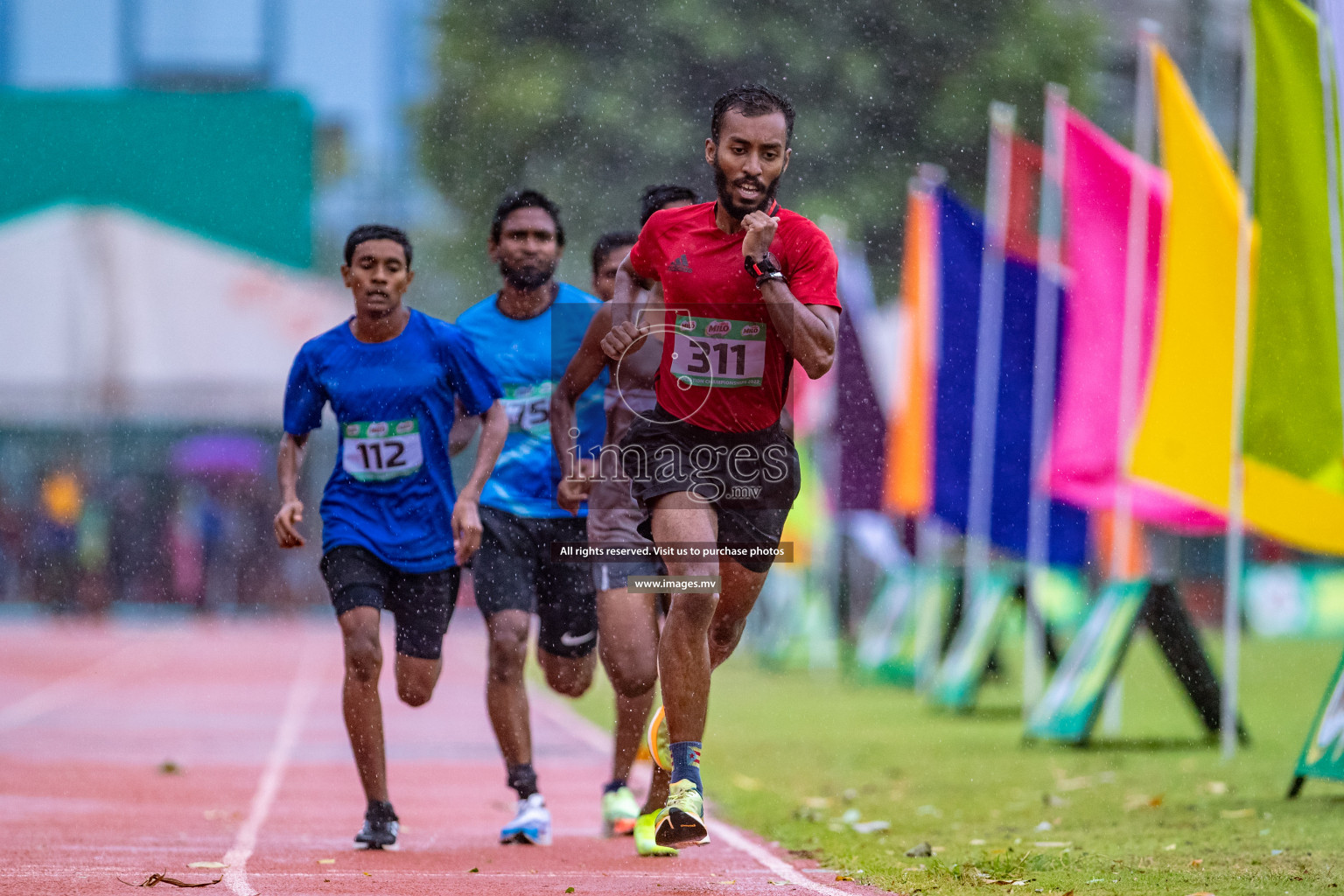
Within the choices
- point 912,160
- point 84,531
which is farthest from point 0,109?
point 912,160

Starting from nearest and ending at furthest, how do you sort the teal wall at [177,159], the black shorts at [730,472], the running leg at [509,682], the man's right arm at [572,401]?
1. the black shorts at [730,472]
2. the man's right arm at [572,401]
3. the running leg at [509,682]
4. the teal wall at [177,159]

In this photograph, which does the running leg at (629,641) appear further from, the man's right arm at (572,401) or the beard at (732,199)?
the beard at (732,199)

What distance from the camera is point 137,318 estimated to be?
31094mm

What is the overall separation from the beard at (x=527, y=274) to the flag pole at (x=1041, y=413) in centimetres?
760

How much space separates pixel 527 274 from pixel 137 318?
79.5 feet

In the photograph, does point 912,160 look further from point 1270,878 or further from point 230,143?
point 1270,878

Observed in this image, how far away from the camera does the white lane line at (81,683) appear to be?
1588 cm

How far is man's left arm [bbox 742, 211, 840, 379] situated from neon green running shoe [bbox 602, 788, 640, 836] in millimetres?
2927

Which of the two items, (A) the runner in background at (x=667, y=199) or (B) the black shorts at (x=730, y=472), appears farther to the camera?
(A) the runner in background at (x=667, y=199)

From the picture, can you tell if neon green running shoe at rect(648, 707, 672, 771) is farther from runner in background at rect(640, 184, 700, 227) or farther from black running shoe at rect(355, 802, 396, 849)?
runner in background at rect(640, 184, 700, 227)

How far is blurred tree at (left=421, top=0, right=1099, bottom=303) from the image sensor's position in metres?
31.0

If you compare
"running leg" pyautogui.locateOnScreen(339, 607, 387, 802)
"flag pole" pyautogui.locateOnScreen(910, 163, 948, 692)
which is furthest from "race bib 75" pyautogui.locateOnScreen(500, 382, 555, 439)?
"flag pole" pyautogui.locateOnScreen(910, 163, 948, 692)

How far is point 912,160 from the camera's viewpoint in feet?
107

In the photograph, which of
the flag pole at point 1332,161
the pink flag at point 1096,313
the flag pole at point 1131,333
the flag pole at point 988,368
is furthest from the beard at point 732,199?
the flag pole at point 988,368
